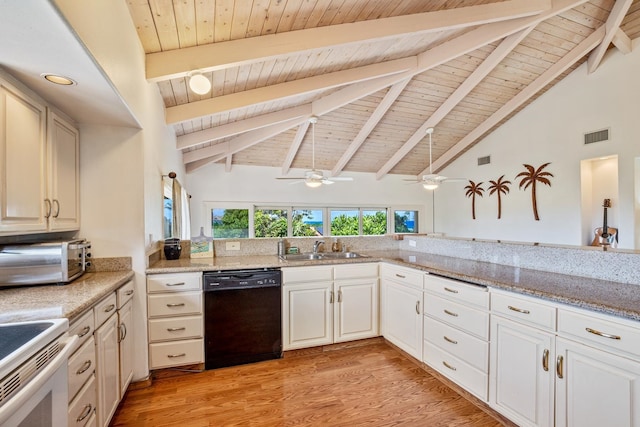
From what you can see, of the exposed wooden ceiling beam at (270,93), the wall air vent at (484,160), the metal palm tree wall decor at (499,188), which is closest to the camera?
the exposed wooden ceiling beam at (270,93)

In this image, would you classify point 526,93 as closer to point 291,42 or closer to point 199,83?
point 291,42

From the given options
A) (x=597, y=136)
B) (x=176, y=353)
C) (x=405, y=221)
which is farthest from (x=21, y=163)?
(x=405, y=221)

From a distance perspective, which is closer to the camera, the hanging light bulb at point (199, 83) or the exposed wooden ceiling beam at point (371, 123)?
the hanging light bulb at point (199, 83)

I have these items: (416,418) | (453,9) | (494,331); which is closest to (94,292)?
(416,418)

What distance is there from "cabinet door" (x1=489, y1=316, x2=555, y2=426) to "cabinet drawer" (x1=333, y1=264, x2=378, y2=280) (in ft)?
4.17

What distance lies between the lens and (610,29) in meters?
3.84

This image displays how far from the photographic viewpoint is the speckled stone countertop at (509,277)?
142cm

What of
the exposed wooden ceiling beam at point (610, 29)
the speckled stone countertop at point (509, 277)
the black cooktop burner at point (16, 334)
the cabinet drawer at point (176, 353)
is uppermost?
the exposed wooden ceiling beam at point (610, 29)

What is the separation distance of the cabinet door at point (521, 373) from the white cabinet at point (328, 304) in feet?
4.15

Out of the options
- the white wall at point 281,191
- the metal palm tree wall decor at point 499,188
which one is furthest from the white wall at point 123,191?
the metal palm tree wall decor at point 499,188

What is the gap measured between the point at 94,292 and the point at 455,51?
4205mm

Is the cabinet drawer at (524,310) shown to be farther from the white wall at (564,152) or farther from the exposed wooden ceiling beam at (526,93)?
the exposed wooden ceiling beam at (526,93)

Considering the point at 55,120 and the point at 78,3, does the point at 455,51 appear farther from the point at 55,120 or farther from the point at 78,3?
the point at 55,120

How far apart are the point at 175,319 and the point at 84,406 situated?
981 mm
